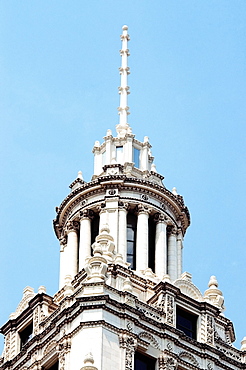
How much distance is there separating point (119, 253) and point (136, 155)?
9554 mm

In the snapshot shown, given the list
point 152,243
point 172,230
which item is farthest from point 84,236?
point 172,230

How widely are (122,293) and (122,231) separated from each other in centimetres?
868

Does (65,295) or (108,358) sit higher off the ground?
(65,295)

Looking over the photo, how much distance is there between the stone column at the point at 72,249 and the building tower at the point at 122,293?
2.1 inches

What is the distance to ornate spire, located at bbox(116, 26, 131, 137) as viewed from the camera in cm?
8794

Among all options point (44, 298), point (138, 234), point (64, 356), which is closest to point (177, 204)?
point (138, 234)

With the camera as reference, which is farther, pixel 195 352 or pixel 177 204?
pixel 177 204

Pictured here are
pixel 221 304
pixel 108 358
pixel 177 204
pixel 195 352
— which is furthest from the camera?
pixel 177 204

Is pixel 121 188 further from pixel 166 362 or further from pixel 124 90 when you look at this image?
pixel 166 362

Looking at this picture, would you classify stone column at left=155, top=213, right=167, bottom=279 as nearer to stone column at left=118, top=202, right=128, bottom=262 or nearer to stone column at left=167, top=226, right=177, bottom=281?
stone column at left=167, top=226, right=177, bottom=281

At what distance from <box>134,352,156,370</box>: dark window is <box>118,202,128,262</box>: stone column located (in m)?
8.63

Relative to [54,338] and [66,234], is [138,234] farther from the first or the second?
[54,338]

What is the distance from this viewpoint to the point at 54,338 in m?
71.8

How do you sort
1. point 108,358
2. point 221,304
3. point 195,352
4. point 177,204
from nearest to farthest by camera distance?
point 108,358 < point 195,352 < point 221,304 < point 177,204
